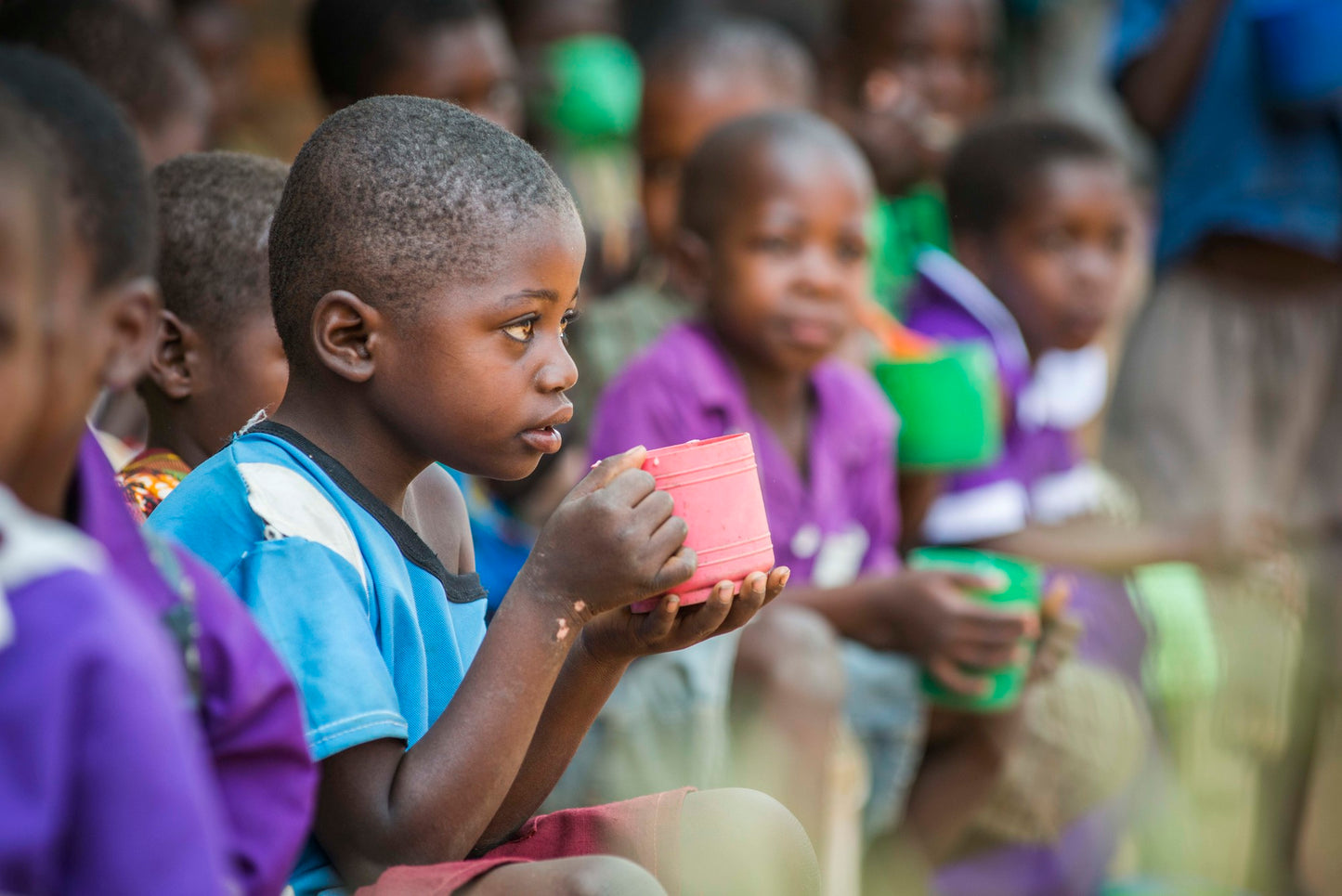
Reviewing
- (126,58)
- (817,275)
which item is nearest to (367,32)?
(126,58)

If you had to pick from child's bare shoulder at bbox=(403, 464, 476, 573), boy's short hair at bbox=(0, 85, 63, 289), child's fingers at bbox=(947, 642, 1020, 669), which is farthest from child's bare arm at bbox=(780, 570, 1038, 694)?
boy's short hair at bbox=(0, 85, 63, 289)

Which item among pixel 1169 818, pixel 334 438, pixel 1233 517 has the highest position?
pixel 334 438

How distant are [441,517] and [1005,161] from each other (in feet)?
8.18

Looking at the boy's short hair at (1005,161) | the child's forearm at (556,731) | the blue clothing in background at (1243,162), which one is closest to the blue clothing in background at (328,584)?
the child's forearm at (556,731)

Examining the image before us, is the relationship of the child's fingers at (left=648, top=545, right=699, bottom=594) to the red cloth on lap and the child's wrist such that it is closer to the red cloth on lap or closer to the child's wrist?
the child's wrist

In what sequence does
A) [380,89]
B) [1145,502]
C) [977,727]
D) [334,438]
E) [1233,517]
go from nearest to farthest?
[334,438]
[977,727]
[380,89]
[1233,517]
[1145,502]

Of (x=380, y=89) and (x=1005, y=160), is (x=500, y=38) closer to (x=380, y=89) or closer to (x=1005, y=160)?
(x=380, y=89)

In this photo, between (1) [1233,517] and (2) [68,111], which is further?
(1) [1233,517]

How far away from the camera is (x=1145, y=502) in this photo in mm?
3938

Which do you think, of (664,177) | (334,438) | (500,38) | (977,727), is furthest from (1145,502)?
(334,438)

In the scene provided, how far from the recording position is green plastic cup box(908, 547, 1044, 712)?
2750mm

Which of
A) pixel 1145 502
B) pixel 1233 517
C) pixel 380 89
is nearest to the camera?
pixel 380 89

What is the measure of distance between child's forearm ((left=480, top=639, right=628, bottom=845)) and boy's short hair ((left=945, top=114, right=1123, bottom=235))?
252cm

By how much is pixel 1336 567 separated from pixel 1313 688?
347mm
